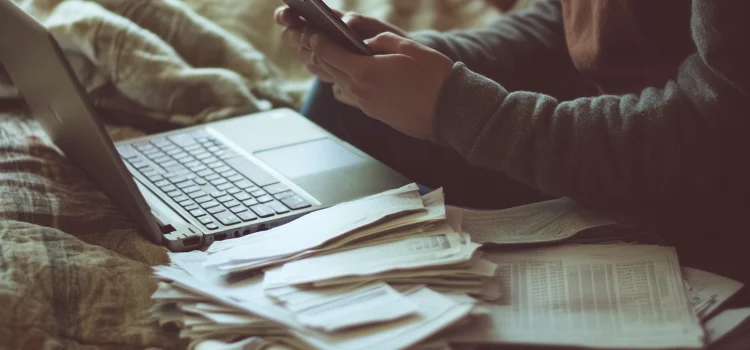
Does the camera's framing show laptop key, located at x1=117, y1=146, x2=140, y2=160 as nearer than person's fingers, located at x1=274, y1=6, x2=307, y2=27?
No

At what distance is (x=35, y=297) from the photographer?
0.72m

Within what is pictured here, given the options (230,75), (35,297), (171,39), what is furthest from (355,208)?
(171,39)

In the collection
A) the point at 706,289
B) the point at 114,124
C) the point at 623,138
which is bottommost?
the point at 114,124

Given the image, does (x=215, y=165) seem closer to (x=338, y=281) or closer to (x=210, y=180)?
(x=210, y=180)

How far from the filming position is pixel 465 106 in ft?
2.79

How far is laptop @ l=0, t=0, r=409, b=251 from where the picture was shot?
32.0 inches

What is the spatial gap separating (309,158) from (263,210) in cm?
17

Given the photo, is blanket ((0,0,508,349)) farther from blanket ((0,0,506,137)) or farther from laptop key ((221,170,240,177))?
laptop key ((221,170,240,177))

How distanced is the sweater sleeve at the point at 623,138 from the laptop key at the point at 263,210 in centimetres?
21

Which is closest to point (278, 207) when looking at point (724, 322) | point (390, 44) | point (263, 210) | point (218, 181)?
point (263, 210)

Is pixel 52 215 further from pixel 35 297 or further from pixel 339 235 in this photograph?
pixel 339 235

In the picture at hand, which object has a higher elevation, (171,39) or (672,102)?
(672,102)

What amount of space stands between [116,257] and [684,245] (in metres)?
0.60

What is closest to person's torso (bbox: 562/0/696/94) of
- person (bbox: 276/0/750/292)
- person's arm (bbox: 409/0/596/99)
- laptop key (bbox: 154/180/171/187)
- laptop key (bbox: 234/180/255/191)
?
person (bbox: 276/0/750/292)
